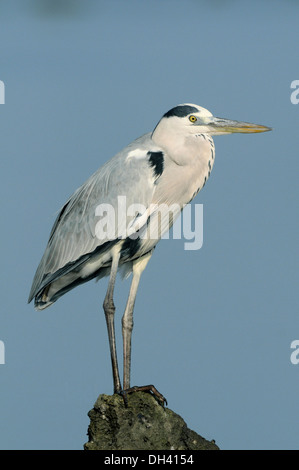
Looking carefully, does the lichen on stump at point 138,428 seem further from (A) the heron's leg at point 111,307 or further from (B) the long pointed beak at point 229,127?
(B) the long pointed beak at point 229,127

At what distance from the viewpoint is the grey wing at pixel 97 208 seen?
8.48m

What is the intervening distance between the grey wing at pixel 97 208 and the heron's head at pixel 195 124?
10.2 inches

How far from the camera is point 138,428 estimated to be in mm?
7262

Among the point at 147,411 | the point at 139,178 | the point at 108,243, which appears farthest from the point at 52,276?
the point at 147,411

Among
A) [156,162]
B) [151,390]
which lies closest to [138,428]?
[151,390]

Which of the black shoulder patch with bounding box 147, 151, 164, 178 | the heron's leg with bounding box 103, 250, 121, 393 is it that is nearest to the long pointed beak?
the black shoulder patch with bounding box 147, 151, 164, 178

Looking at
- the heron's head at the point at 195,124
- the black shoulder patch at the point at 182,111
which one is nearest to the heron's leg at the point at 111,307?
the heron's head at the point at 195,124

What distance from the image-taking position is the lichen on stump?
7250mm

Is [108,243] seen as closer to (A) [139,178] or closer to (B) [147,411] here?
(A) [139,178]

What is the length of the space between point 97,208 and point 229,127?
1419mm

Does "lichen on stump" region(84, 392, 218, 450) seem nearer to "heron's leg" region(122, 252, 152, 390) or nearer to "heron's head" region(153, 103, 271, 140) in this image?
"heron's leg" region(122, 252, 152, 390)

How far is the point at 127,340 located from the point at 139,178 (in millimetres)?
1465
